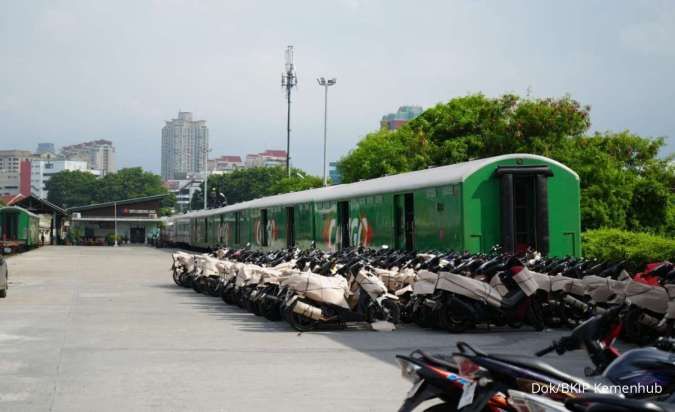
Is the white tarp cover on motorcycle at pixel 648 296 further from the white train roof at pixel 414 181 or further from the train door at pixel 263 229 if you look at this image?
the train door at pixel 263 229

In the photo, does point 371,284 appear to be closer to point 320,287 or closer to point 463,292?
point 320,287

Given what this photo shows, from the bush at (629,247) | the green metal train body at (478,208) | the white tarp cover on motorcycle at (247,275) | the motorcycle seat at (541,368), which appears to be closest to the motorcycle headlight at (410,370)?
the motorcycle seat at (541,368)

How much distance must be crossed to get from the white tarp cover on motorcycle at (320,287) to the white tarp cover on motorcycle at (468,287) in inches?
60.8

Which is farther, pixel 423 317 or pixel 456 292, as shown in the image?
pixel 423 317

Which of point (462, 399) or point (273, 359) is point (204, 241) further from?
point (462, 399)

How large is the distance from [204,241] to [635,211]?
31.9 metres

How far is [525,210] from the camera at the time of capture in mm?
18109

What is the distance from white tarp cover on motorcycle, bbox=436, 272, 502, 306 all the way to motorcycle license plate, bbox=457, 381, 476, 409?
26.4 ft

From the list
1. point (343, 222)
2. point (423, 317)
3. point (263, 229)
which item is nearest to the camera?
point (423, 317)

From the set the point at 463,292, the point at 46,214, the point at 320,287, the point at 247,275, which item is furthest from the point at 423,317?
the point at 46,214

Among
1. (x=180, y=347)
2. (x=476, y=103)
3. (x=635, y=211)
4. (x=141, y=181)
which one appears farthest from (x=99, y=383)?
(x=141, y=181)

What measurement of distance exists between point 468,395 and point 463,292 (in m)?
8.12

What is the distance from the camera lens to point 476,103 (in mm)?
43094

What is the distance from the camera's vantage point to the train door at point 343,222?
26609 mm
